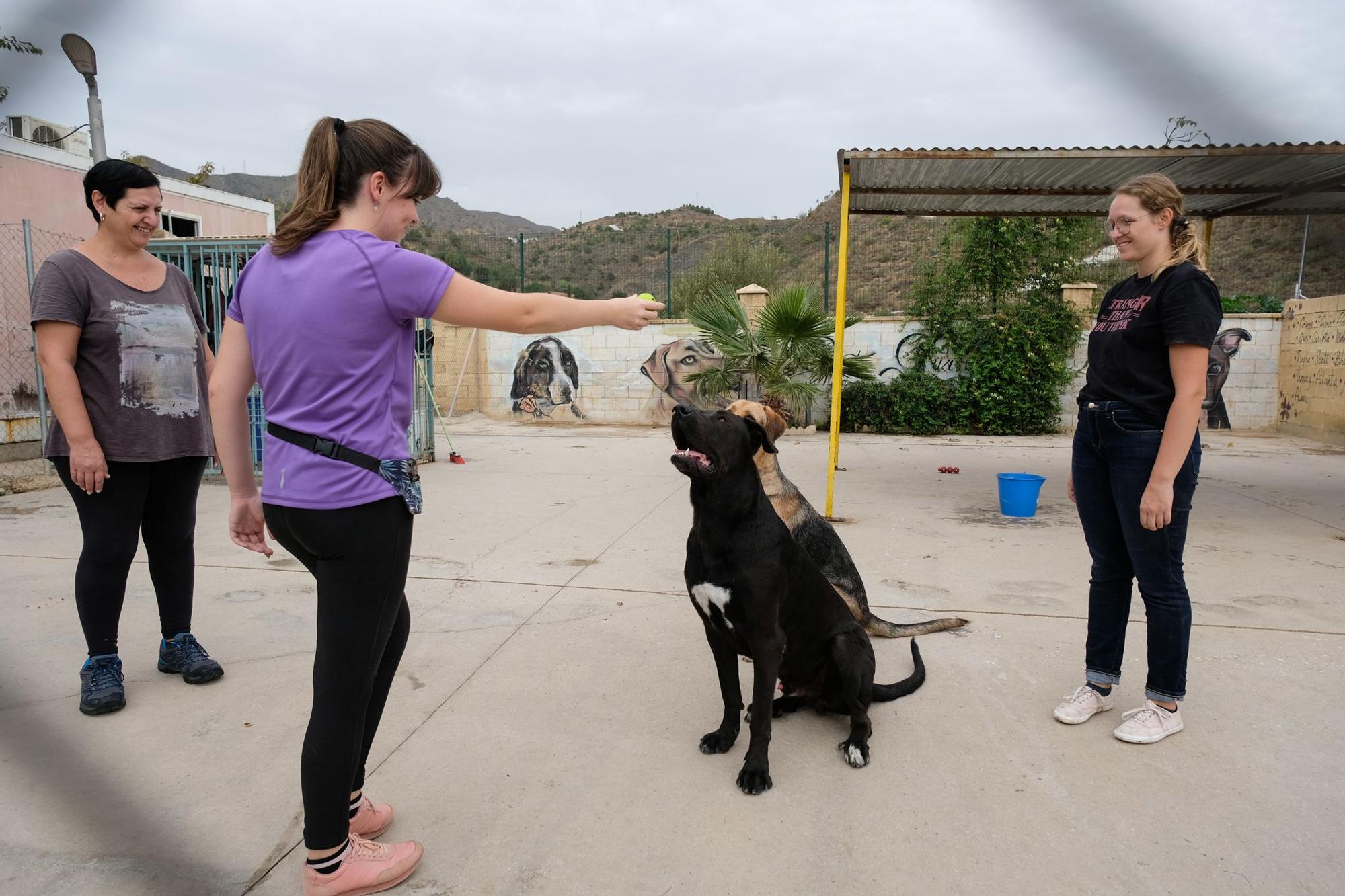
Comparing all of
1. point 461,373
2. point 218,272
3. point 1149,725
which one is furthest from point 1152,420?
point 461,373

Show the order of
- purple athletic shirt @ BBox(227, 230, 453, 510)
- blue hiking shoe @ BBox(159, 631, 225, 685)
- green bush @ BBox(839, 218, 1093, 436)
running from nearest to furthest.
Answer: purple athletic shirt @ BBox(227, 230, 453, 510)
blue hiking shoe @ BBox(159, 631, 225, 685)
green bush @ BBox(839, 218, 1093, 436)

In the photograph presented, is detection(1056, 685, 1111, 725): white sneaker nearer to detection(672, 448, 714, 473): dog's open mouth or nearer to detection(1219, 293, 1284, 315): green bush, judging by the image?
detection(672, 448, 714, 473): dog's open mouth

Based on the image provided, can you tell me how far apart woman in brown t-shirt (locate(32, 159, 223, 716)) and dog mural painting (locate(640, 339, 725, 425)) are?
11.3m

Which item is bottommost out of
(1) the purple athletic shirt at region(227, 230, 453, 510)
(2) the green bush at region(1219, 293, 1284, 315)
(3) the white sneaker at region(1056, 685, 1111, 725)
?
(3) the white sneaker at region(1056, 685, 1111, 725)

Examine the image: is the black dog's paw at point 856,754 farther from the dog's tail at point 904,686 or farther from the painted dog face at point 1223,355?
the painted dog face at point 1223,355

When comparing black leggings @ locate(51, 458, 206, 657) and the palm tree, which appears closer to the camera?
black leggings @ locate(51, 458, 206, 657)

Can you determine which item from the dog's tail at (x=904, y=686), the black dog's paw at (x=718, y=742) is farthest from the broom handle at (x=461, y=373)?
the black dog's paw at (x=718, y=742)

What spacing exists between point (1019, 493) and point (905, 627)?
3051 mm

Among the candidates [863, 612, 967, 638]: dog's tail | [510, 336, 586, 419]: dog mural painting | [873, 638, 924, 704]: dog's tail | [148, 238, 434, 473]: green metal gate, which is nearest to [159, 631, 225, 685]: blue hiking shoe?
[873, 638, 924, 704]: dog's tail

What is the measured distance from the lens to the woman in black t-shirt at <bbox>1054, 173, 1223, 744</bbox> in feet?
8.15

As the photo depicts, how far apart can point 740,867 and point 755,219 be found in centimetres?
4215

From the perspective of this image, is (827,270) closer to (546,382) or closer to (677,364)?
(677,364)

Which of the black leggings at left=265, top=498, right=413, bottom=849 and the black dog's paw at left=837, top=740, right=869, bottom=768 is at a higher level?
the black leggings at left=265, top=498, right=413, bottom=849

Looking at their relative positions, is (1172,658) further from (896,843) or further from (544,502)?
(544,502)
